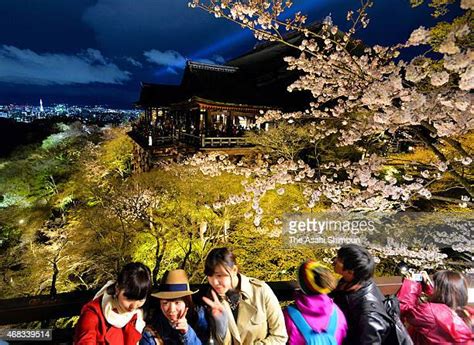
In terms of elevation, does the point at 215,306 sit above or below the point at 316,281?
below

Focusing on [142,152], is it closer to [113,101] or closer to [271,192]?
[271,192]

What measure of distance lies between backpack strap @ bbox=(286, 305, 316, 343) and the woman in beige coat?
0.11 meters

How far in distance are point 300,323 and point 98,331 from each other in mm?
1269

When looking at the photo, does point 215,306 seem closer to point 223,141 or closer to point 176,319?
point 176,319

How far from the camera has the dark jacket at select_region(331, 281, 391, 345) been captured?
196 centimetres

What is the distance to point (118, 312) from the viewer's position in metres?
1.79

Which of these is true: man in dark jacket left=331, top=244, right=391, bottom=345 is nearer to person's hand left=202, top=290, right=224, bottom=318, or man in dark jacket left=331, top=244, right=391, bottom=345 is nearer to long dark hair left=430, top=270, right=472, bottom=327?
long dark hair left=430, top=270, right=472, bottom=327

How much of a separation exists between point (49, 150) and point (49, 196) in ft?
20.1

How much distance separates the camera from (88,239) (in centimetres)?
1197

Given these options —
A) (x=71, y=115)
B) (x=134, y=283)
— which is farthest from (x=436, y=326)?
(x=71, y=115)

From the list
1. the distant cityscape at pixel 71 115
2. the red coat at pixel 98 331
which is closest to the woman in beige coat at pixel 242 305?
the red coat at pixel 98 331

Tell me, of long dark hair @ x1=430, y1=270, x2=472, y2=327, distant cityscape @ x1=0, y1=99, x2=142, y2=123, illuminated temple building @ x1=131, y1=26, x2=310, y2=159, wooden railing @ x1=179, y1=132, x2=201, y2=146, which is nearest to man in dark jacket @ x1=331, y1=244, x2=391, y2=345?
long dark hair @ x1=430, y1=270, x2=472, y2=327

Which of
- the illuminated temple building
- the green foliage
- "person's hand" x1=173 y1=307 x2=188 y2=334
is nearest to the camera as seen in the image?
"person's hand" x1=173 y1=307 x2=188 y2=334

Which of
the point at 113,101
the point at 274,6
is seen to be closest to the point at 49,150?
the point at 274,6
